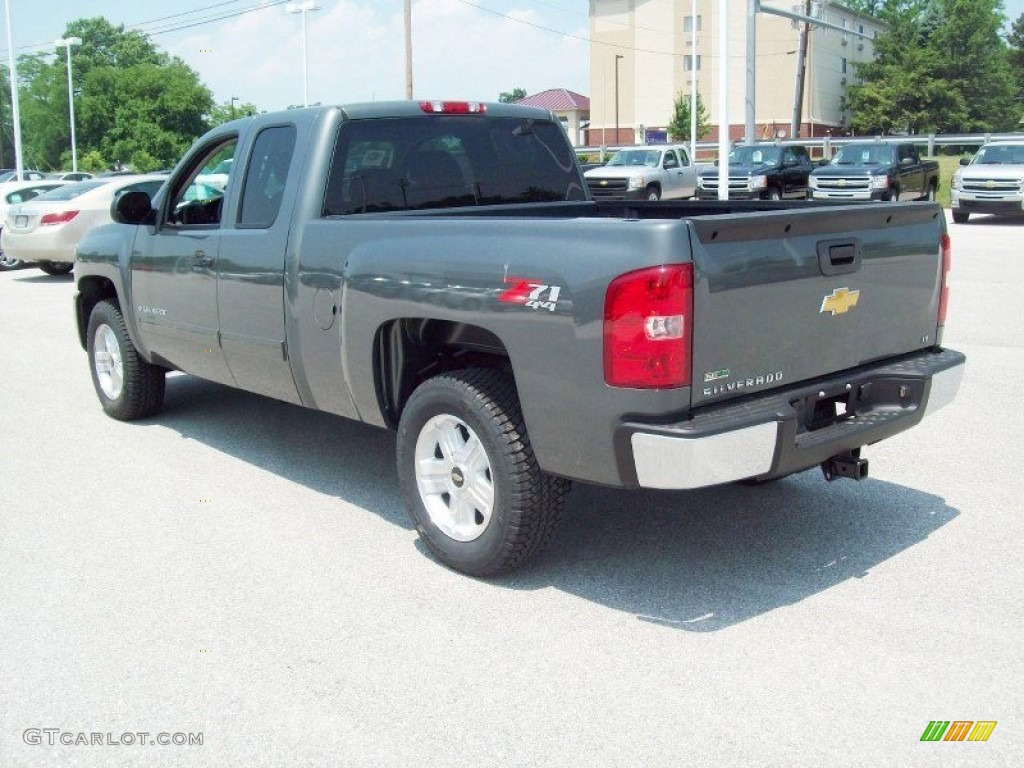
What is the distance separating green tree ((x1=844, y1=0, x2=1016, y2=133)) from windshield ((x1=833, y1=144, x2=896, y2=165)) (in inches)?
2212

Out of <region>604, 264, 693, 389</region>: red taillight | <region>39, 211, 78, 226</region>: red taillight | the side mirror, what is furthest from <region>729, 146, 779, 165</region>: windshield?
<region>604, 264, 693, 389</region>: red taillight

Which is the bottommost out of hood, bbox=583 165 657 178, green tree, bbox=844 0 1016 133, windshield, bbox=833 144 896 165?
hood, bbox=583 165 657 178

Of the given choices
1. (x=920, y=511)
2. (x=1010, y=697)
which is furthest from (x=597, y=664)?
(x=920, y=511)

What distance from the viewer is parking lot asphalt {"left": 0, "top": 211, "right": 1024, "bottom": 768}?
3467mm

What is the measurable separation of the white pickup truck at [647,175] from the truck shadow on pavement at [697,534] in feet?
77.9

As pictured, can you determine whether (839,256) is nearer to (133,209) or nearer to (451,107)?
(451,107)

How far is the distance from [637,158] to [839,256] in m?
28.4

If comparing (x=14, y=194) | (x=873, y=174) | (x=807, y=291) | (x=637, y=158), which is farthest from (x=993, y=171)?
(x=807, y=291)

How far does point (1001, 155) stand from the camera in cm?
2588

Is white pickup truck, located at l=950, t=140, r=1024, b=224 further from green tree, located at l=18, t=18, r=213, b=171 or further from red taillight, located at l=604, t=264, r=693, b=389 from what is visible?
green tree, located at l=18, t=18, r=213, b=171

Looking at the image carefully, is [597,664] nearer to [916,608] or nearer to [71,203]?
[916,608]

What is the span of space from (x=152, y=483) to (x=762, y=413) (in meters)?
3.65

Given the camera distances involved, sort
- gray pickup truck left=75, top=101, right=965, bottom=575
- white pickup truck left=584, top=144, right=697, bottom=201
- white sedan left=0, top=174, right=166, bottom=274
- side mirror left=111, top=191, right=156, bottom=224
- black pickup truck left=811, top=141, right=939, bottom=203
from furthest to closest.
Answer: white pickup truck left=584, top=144, right=697, bottom=201 < black pickup truck left=811, top=141, right=939, bottom=203 < white sedan left=0, top=174, right=166, bottom=274 < side mirror left=111, top=191, right=156, bottom=224 < gray pickup truck left=75, top=101, right=965, bottom=575

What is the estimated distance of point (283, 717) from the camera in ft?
11.8
